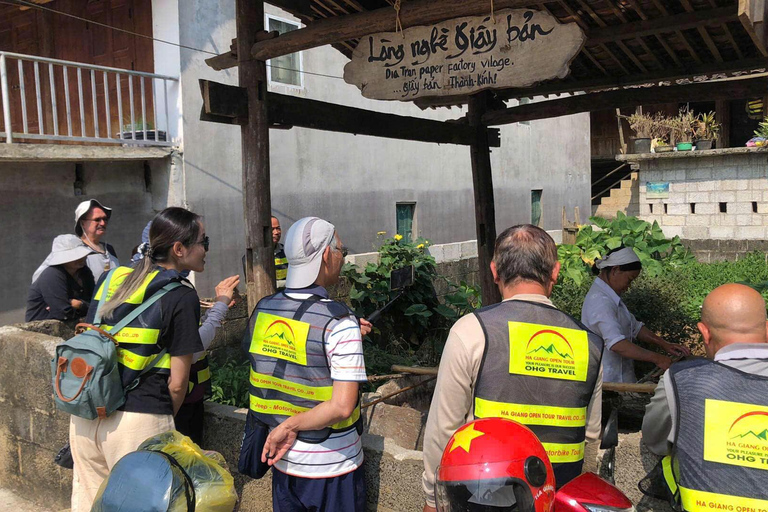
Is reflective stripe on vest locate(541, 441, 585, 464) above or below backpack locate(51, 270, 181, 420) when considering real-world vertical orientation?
below

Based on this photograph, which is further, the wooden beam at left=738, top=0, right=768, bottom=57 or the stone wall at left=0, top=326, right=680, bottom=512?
the stone wall at left=0, top=326, right=680, bottom=512

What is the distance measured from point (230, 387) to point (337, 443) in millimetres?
2440

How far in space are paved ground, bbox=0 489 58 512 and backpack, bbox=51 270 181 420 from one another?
1989 millimetres

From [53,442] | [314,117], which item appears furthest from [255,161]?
[53,442]

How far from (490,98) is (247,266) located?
3.15 m

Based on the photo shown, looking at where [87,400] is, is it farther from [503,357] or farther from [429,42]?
[429,42]

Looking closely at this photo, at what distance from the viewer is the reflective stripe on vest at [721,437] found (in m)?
1.69

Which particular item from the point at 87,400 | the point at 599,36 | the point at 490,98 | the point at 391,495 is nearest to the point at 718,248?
the point at 490,98

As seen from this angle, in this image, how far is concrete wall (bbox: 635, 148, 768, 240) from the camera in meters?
12.4

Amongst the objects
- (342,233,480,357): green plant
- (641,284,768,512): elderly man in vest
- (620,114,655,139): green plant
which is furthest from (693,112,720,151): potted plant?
(641,284,768,512): elderly man in vest

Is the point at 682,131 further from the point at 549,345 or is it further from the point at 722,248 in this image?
the point at 549,345

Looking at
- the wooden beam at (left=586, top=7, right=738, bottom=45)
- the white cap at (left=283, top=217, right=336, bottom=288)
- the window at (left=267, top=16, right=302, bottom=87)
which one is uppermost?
the window at (left=267, top=16, right=302, bottom=87)

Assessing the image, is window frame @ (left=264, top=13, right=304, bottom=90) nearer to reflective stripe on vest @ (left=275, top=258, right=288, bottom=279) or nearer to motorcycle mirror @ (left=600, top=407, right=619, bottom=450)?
reflective stripe on vest @ (left=275, top=258, right=288, bottom=279)

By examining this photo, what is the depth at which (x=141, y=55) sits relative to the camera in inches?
355
